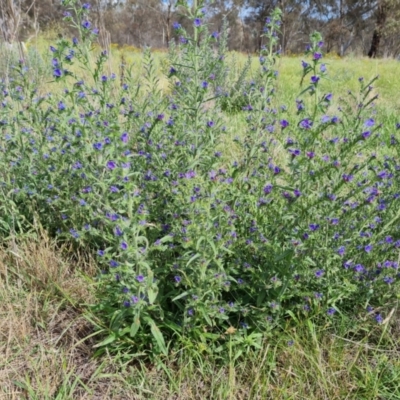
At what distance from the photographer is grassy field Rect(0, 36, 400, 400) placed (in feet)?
5.64

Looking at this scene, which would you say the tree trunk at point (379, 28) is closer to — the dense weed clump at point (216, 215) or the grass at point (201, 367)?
the dense weed clump at point (216, 215)

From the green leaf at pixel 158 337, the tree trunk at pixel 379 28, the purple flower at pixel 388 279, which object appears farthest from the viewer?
the tree trunk at pixel 379 28

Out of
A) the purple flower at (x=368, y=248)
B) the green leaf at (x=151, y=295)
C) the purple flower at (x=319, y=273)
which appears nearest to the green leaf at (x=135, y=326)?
the green leaf at (x=151, y=295)

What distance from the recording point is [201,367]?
1.80m

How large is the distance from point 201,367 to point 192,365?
0.15 ft

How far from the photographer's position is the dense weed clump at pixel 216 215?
5.47 feet

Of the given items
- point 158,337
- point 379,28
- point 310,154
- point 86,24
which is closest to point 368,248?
point 310,154

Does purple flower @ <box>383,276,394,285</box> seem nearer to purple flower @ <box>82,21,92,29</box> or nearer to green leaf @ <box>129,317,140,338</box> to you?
green leaf @ <box>129,317,140,338</box>

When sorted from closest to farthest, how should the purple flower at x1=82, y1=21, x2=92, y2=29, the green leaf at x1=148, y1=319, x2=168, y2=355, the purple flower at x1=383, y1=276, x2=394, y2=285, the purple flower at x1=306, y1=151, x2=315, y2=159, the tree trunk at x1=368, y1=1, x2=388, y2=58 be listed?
the purple flower at x1=306, y1=151, x2=315, y2=159 < the green leaf at x1=148, y1=319, x2=168, y2=355 < the purple flower at x1=383, y1=276, x2=394, y2=285 < the purple flower at x1=82, y1=21, x2=92, y2=29 < the tree trunk at x1=368, y1=1, x2=388, y2=58

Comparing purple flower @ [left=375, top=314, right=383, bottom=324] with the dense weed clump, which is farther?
purple flower @ [left=375, top=314, right=383, bottom=324]

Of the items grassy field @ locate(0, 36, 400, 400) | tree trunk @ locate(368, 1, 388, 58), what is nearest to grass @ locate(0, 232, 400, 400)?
grassy field @ locate(0, 36, 400, 400)

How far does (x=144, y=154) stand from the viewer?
2348mm

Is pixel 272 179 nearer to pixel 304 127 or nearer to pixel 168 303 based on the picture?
pixel 304 127

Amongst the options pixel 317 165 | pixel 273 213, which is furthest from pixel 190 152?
pixel 317 165
